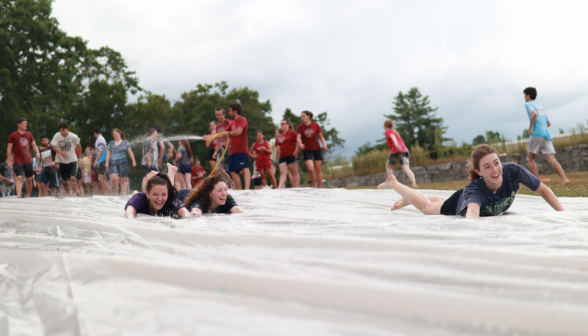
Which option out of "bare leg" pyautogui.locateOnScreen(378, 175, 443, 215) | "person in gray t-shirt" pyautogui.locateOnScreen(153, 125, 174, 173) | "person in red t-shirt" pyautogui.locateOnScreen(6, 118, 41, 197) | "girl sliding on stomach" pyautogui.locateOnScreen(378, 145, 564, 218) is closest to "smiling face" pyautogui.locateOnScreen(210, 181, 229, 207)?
"bare leg" pyautogui.locateOnScreen(378, 175, 443, 215)

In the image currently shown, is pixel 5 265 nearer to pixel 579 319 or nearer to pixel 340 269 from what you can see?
pixel 340 269

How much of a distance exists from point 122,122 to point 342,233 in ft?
85.7

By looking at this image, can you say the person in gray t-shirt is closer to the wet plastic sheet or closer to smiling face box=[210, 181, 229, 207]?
smiling face box=[210, 181, 229, 207]

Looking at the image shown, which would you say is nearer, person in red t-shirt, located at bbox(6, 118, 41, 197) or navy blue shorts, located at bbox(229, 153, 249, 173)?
navy blue shorts, located at bbox(229, 153, 249, 173)

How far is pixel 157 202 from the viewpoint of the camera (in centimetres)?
401

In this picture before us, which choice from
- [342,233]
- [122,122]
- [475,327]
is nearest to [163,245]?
[342,233]

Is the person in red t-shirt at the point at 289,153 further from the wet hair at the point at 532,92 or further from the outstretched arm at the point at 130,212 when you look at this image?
the outstretched arm at the point at 130,212

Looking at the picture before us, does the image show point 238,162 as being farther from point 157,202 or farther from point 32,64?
point 32,64

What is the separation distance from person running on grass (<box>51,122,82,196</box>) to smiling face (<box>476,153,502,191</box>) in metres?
8.07

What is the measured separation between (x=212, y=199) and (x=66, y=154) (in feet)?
19.4


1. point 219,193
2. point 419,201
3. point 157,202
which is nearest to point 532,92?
point 419,201

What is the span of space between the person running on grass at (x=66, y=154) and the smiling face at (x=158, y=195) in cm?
583

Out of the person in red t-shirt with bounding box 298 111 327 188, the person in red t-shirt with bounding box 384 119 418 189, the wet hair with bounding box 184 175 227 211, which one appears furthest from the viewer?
the person in red t-shirt with bounding box 298 111 327 188

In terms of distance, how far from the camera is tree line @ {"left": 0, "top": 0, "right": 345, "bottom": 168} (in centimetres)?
1959
